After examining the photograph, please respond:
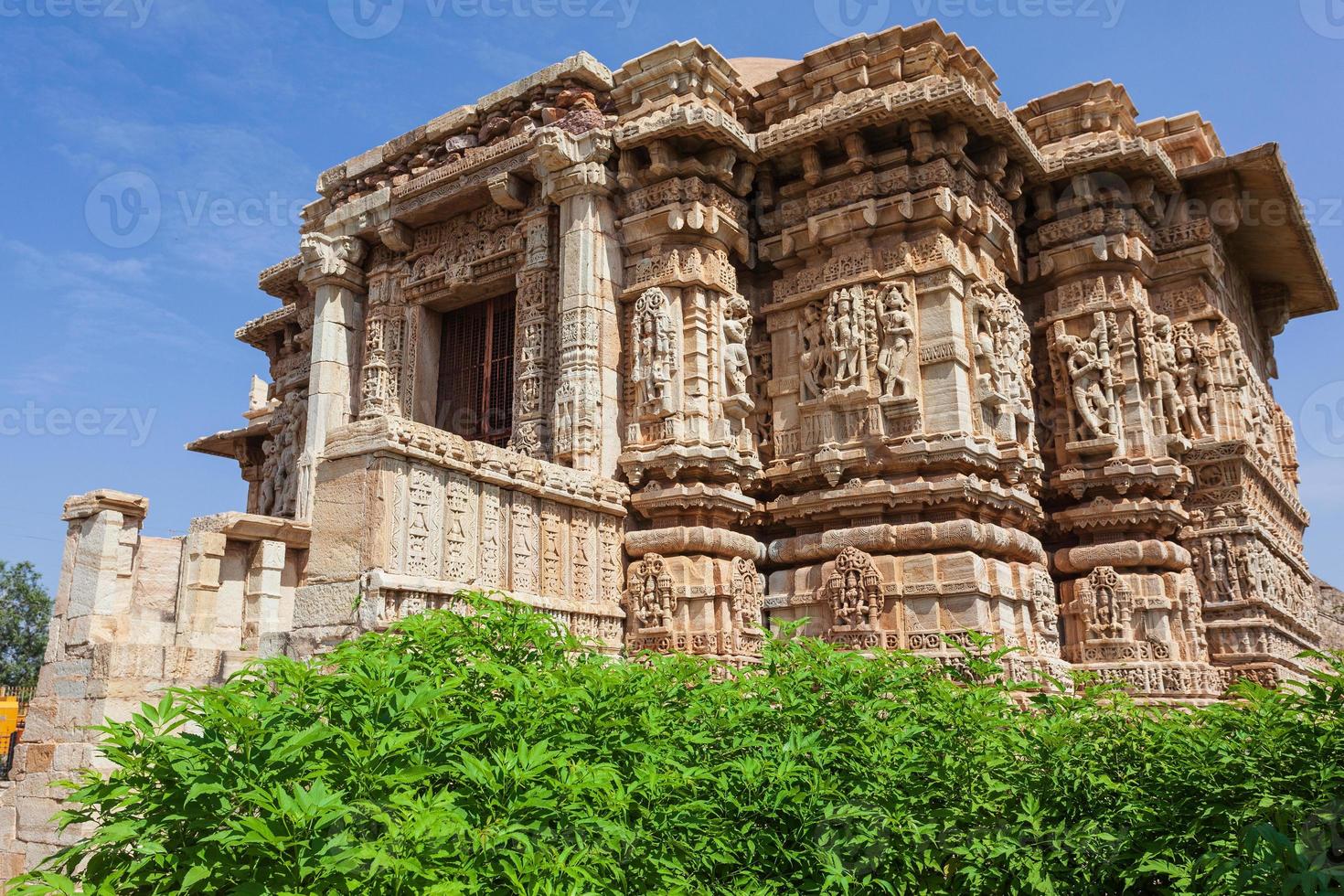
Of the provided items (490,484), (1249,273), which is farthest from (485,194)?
(1249,273)

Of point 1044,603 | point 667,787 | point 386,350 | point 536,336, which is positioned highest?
point 386,350

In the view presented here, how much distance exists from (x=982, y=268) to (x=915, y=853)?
9843mm

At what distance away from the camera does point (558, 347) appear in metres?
12.5

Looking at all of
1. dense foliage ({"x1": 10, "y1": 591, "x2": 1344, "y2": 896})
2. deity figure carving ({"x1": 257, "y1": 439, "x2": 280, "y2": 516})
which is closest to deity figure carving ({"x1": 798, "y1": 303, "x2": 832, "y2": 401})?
dense foliage ({"x1": 10, "y1": 591, "x2": 1344, "y2": 896})

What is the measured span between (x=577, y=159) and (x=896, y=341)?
4.52 m

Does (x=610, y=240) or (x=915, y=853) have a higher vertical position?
(x=610, y=240)

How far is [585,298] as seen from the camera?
40.3ft

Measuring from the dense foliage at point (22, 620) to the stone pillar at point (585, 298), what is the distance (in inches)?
1391

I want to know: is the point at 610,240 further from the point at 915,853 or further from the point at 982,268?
the point at 915,853

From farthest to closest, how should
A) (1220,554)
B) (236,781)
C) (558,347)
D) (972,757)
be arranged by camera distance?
(1220,554)
(558,347)
(972,757)
(236,781)

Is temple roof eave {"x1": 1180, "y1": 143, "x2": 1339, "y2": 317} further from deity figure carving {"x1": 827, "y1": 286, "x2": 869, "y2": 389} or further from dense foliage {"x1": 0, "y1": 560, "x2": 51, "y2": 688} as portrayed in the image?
dense foliage {"x1": 0, "y1": 560, "x2": 51, "y2": 688}

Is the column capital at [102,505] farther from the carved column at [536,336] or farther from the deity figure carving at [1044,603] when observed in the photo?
the deity figure carving at [1044,603]

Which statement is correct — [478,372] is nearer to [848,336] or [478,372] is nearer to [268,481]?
[268,481]

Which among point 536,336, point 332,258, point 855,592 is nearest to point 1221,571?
point 855,592
